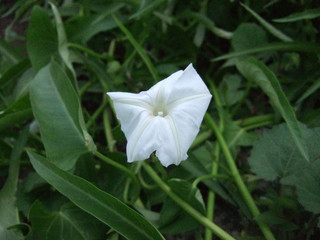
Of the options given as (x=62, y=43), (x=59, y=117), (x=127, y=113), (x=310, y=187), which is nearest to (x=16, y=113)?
(x=59, y=117)

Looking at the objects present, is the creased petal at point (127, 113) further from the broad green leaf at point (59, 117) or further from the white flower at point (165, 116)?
the broad green leaf at point (59, 117)

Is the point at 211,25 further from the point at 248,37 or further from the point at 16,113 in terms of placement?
the point at 16,113

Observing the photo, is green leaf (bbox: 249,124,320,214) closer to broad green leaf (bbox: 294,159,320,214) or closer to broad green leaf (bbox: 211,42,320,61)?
broad green leaf (bbox: 294,159,320,214)

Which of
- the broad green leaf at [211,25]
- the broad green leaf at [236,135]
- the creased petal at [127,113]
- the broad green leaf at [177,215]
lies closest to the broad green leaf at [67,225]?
the broad green leaf at [177,215]

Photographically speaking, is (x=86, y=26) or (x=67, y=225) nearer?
(x=67, y=225)

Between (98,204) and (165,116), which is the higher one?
(165,116)

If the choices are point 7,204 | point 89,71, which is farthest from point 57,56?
point 7,204

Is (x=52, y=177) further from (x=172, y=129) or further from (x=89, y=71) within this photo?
(x=89, y=71)
